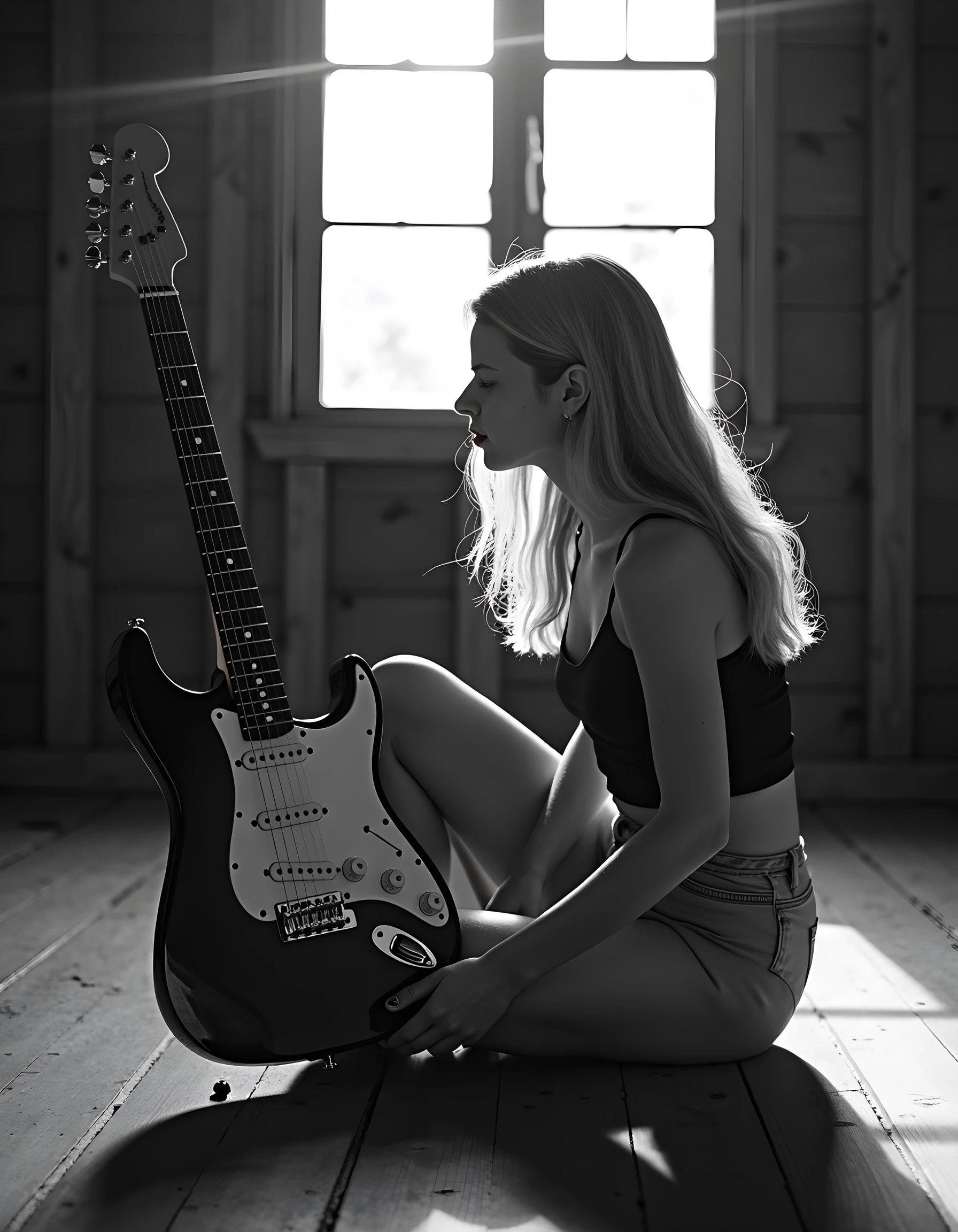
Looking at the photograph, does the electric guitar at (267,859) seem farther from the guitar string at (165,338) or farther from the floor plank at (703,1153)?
the floor plank at (703,1153)

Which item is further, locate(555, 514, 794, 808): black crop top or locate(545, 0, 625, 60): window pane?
locate(545, 0, 625, 60): window pane

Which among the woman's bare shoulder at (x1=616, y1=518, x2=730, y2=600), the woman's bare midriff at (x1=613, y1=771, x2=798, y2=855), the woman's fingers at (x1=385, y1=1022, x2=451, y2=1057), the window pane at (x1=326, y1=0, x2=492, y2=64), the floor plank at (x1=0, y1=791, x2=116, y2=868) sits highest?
the window pane at (x1=326, y1=0, x2=492, y2=64)

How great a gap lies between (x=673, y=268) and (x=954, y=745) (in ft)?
4.80

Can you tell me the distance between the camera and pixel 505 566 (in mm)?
1656

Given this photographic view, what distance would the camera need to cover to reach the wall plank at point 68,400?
3045 millimetres

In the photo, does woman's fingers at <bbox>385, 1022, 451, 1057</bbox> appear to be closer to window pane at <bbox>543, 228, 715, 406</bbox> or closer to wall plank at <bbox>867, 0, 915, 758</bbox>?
wall plank at <bbox>867, 0, 915, 758</bbox>

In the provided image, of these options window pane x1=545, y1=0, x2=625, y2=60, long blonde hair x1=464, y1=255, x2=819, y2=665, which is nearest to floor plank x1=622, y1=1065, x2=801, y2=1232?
long blonde hair x1=464, y1=255, x2=819, y2=665

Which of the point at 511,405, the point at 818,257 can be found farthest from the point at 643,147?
the point at 511,405

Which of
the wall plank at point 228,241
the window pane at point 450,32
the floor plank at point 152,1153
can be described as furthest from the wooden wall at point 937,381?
the floor plank at point 152,1153

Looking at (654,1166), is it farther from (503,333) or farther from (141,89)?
(141,89)

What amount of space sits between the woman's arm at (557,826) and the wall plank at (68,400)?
1990 millimetres

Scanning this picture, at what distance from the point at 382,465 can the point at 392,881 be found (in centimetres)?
200

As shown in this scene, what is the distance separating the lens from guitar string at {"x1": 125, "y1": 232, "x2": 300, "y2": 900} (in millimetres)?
1330

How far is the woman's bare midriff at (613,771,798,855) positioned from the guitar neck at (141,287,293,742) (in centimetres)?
43
